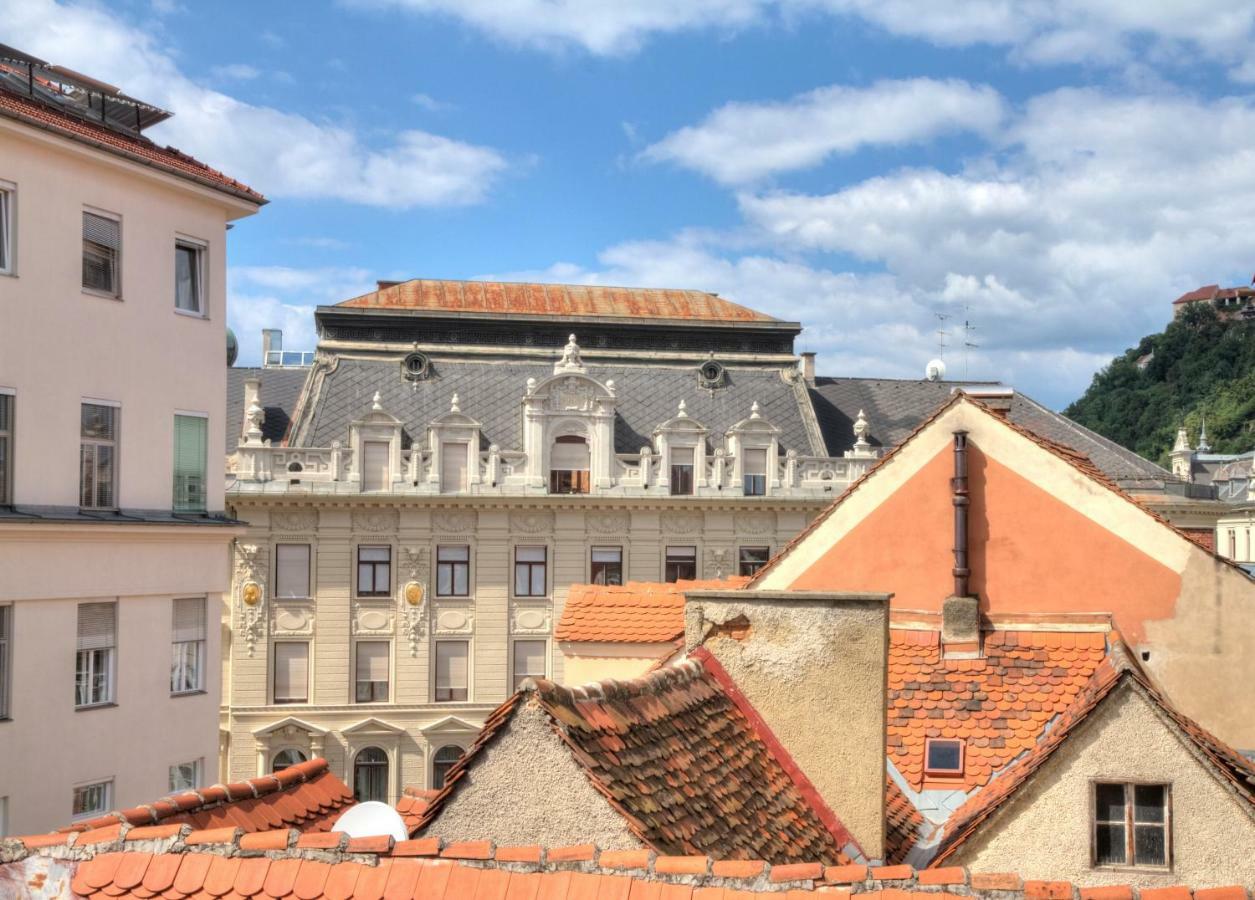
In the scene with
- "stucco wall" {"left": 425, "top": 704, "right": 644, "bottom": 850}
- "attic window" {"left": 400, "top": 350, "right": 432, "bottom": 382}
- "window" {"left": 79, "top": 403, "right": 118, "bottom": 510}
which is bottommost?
"stucco wall" {"left": 425, "top": 704, "right": 644, "bottom": 850}

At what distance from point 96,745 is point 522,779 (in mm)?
14708

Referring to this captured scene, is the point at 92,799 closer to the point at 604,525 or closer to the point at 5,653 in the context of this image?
the point at 5,653

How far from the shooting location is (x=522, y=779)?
8.16 metres

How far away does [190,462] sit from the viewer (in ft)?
76.4

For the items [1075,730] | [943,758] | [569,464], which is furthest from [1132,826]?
[569,464]

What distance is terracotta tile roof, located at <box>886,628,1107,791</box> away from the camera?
42.1 ft

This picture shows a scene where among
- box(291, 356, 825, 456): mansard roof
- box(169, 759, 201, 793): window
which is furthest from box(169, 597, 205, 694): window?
box(291, 356, 825, 456): mansard roof

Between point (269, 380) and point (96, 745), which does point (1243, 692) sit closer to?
point (96, 745)

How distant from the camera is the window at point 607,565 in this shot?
48.4 m

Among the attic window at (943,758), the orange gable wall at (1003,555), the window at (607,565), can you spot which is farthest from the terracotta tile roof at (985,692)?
the window at (607,565)

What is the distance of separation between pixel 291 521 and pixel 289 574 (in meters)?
1.72

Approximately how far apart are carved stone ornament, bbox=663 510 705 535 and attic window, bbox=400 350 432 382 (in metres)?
10.3

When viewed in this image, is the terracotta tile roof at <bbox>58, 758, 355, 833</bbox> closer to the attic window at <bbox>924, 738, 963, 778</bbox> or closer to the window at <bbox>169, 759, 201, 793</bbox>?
the attic window at <bbox>924, 738, 963, 778</bbox>

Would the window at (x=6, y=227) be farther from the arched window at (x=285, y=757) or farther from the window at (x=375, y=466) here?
the arched window at (x=285, y=757)
